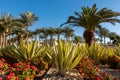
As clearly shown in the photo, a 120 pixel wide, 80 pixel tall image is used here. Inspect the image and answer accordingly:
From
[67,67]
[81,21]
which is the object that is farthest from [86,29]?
[67,67]

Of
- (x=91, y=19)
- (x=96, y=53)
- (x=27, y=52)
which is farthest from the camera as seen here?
(x=91, y=19)

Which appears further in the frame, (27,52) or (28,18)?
(28,18)

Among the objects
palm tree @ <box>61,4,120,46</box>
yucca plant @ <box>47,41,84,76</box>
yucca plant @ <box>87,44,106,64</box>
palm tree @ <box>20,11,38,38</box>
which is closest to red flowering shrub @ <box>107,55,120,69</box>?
yucca plant @ <box>87,44,106,64</box>

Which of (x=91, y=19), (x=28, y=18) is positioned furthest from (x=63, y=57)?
(x=28, y=18)

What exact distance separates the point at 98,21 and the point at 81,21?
2.03m

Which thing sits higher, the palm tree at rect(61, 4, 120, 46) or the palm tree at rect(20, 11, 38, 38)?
the palm tree at rect(20, 11, 38, 38)

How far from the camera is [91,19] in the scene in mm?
26406

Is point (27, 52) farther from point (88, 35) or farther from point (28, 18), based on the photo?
point (28, 18)

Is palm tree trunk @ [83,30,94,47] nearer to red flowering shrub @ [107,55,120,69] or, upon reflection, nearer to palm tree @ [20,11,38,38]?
red flowering shrub @ [107,55,120,69]

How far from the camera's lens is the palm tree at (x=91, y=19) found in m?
26.0

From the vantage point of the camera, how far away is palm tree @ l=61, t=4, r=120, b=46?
2597cm

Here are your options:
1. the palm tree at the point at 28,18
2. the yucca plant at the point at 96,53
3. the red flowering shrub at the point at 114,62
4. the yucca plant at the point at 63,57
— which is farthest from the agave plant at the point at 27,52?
the palm tree at the point at 28,18

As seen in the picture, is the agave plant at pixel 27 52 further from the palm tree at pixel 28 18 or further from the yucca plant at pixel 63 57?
the palm tree at pixel 28 18

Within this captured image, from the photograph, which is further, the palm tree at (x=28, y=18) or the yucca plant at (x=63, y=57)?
the palm tree at (x=28, y=18)
